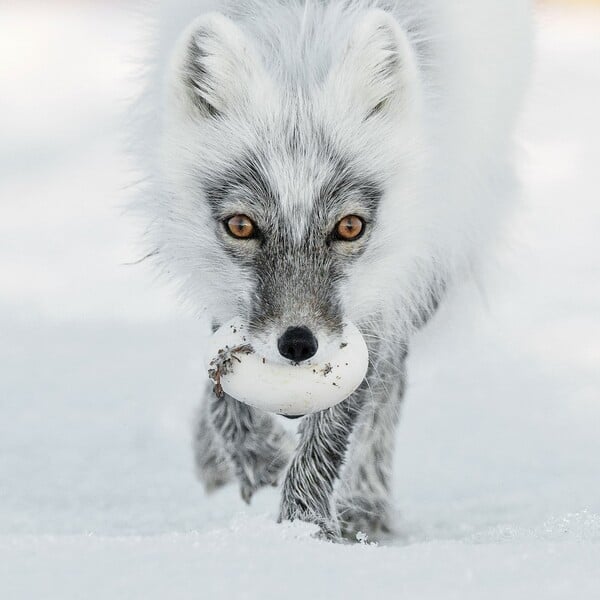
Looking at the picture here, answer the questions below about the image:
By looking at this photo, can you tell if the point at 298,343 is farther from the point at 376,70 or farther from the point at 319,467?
the point at 319,467

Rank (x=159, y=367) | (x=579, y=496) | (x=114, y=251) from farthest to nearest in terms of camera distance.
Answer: (x=114, y=251) → (x=159, y=367) → (x=579, y=496)

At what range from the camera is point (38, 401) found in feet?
20.6

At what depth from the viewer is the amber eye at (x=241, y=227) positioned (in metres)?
3.97

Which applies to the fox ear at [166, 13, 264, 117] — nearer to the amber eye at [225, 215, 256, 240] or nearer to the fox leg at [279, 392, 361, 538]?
the amber eye at [225, 215, 256, 240]

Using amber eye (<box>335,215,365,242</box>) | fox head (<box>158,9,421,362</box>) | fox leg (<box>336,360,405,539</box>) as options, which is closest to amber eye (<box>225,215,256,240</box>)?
fox head (<box>158,9,421,362</box>)

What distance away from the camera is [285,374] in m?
3.88

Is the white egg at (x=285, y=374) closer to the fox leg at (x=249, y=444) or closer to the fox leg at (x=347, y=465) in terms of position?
the fox leg at (x=347, y=465)

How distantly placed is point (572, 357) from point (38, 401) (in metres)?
3.00

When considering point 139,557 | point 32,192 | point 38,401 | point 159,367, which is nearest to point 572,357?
point 159,367

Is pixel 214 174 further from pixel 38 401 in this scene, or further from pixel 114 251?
pixel 114 251

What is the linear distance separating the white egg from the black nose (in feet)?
0.33

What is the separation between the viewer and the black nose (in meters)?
3.70

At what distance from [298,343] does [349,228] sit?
500 millimetres

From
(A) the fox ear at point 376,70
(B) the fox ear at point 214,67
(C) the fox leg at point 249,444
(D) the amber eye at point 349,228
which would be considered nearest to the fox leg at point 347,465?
(C) the fox leg at point 249,444
